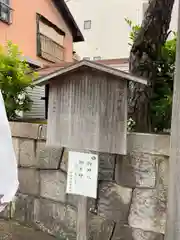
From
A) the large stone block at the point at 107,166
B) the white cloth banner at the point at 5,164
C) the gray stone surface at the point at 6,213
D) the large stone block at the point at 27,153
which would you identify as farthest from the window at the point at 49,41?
the white cloth banner at the point at 5,164

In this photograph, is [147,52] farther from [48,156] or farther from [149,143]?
[48,156]

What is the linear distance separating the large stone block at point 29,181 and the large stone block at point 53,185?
0.09m

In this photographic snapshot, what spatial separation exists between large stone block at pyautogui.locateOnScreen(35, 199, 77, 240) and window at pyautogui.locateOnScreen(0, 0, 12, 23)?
675cm

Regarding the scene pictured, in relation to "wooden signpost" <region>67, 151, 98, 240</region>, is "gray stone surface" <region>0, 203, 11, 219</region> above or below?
below

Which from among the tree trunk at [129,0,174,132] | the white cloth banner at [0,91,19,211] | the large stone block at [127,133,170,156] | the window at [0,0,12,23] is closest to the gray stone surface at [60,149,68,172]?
the large stone block at [127,133,170,156]

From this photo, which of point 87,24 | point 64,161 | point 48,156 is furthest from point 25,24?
point 64,161

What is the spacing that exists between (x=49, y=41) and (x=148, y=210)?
902 cm

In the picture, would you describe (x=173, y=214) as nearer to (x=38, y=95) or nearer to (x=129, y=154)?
(x=129, y=154)

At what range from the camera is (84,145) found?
2582mm

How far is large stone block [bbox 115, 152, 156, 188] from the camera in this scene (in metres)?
2.66

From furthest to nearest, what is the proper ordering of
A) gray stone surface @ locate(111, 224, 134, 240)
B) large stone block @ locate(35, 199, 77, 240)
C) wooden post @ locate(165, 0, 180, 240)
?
1. large stone block @ locate(35, 199, 77, 240)
2. gray stone surface @ locate(111, 224, 134, 240)
3. wooden post @ locate(165, 0, 180, 240)

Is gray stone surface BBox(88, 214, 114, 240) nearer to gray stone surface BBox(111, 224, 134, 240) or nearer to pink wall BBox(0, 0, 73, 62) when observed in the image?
gray stone surface BBox(111, 224, 134, 240)

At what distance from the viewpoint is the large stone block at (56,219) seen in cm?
319

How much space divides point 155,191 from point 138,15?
12380mm
